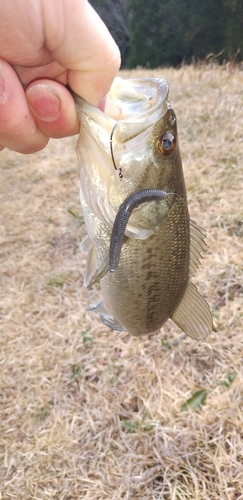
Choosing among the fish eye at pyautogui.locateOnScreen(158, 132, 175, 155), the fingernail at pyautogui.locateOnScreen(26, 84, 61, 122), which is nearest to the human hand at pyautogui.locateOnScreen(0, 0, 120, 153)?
the fingernail at pyautogui.locateOnScreen(26, 84, 61, 122)

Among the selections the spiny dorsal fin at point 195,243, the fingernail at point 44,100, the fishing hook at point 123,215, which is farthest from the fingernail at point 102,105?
the spiny dorsal fin at point 195,243

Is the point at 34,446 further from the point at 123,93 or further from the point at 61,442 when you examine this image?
the point at 123,93

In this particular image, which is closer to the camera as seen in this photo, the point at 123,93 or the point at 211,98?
the point at 123,93

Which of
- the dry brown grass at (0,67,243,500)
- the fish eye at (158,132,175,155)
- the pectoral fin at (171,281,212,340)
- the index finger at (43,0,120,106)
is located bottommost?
the dry brown grass at (0,67,243,500)

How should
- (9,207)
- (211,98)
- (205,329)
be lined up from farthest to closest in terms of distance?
(211,98)
(9,207)
(205,329)

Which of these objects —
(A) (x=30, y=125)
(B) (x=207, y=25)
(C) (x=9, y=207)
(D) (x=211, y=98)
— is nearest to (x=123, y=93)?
(A) (x=30, y=125)

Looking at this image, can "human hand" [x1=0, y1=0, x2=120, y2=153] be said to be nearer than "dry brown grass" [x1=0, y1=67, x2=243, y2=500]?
Yes

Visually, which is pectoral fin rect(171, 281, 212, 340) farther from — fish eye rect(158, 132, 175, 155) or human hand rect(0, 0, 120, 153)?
human hand rect(0, 0, 120, 153)

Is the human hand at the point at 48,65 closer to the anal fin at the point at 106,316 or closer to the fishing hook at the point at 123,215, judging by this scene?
the fishing hook at the point at 123,215
